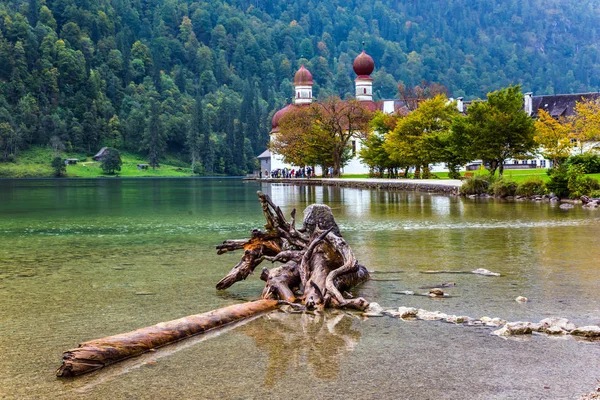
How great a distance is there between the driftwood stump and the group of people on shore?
89796mm

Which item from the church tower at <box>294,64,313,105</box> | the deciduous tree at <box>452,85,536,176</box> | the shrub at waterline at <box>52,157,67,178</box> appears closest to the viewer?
the deciduous tree at <box>452,85,536,176</box>

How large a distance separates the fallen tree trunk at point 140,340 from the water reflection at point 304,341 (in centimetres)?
42

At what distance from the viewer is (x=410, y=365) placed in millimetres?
8438

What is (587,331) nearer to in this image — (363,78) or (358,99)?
(358,99)

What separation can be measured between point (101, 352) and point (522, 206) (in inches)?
1196

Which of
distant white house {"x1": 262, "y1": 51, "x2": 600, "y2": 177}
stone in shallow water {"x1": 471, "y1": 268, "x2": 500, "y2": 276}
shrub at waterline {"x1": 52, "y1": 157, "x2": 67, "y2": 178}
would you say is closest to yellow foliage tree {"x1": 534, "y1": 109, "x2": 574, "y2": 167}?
stone in shallow water {"x1": 471, "y1": 268, "x2": 500, "y2": 276}

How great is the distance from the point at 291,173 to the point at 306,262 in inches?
4076

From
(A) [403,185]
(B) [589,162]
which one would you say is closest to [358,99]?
(A) [403,185]

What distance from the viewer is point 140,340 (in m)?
9.11

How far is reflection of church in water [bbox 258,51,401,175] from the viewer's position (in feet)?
388

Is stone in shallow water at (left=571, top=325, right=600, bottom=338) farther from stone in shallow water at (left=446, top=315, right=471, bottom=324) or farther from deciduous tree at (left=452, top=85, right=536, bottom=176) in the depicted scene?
deciduous tree at (left=452, top=85, right=536, bottom=176)

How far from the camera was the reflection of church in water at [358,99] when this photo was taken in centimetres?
11812

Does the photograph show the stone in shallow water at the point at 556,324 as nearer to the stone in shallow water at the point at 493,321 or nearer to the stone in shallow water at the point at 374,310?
the stone in shallow water at the point at 493,321

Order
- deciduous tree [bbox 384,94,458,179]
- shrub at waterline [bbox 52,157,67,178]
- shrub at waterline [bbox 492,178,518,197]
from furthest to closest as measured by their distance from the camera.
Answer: shrub at waterline [bbox 52,157,67,178]
deciduous tree [bbox 384,94,458,179]
shrub at waterline [bbox 492,178,518,197]
